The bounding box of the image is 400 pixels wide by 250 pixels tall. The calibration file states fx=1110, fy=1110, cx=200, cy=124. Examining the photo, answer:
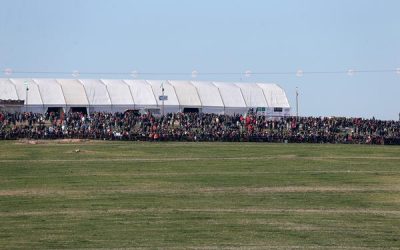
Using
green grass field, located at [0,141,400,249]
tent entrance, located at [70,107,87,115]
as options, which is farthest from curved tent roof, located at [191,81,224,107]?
green grass field, located at [0,141,400,249]

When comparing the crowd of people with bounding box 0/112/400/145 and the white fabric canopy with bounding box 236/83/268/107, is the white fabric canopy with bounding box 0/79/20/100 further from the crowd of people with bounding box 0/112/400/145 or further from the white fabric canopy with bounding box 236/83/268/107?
the white fabric canopy with bounding box 236/83/268/107

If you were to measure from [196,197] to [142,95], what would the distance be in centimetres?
8415

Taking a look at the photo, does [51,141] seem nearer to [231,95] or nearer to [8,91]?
[8,91]

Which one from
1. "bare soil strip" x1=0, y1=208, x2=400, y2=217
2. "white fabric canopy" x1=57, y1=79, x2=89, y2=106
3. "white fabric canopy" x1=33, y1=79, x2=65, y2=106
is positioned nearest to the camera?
"bare soil strip" x1=0, y1=208, x2=400, y2=217

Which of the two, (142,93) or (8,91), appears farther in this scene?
(142,93)

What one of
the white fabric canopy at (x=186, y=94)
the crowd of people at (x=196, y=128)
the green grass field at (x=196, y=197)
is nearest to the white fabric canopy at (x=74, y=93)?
the white fabric canopy at (x=186, y=94)

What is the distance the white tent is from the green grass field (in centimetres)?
3634

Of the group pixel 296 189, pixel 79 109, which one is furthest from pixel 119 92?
pixel 296 189

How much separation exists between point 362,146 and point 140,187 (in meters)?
47.5

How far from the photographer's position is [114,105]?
133m

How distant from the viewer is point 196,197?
53.3 metres

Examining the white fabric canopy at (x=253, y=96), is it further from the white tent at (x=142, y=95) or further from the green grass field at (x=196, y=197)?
the green grass field at (x=196, y=197)

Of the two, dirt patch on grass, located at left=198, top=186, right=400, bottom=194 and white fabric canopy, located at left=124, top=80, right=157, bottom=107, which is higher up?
white fabric canopy, located at left=124, top=80, right=157, bottom=107

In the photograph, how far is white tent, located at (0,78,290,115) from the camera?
129 meters
